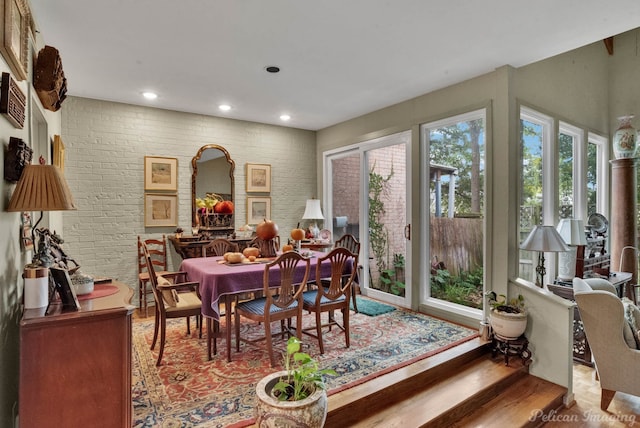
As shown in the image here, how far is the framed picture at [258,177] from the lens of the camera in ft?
16.6

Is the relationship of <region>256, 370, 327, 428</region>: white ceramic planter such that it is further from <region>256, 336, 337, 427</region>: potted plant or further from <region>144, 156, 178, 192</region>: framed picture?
<region>144, 156, 178, 192</region>: framed picture

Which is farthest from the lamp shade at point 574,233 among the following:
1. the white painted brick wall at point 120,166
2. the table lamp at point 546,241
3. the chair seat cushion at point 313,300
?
the white painted brick wall at point 120,166

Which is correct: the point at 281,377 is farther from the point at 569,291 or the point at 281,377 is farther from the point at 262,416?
the point at 569,291

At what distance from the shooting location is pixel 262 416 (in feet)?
5.24

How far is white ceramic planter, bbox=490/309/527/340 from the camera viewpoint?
2848 mm

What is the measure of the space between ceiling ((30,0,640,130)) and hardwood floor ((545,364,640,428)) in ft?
9.14

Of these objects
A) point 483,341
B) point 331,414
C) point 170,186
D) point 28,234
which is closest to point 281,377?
point 331,414

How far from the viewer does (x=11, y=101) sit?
1532 millimetres

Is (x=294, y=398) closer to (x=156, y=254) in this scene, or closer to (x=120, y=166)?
(x=156, y=254)

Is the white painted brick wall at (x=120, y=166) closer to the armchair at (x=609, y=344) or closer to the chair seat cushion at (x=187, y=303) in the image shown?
the chair seat cushion at (x=187, y=303)

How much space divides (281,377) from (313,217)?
3.55 m

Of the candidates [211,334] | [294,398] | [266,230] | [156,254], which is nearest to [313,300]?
[266,230]

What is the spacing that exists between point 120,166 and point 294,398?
3712 mm

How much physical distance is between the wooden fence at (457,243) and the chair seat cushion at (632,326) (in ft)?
3.81
